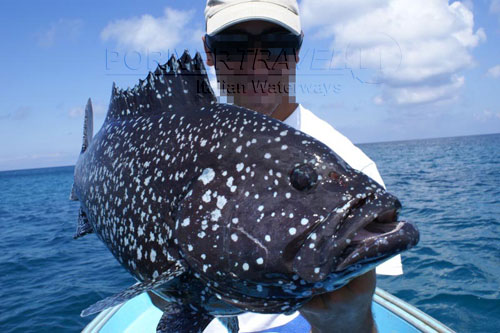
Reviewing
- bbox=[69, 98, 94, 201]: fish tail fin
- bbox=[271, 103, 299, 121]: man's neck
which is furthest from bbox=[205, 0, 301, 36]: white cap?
bbox=[69, 98, 94, 201]: fish tail fin

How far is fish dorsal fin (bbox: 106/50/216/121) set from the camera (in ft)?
8.44

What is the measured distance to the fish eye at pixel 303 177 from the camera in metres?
1.89

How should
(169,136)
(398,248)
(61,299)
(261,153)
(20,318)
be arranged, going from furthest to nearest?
(61,299) → (20,318) → (169,136) → (261,153) → (398,248)

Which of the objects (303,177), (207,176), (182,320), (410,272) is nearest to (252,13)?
(207,176)

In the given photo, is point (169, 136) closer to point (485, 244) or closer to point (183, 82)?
point (183, 82)

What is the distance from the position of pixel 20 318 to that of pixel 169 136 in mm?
9728

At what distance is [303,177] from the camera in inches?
75.1

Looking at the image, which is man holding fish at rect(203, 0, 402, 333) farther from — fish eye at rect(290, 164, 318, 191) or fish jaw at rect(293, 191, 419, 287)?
fish eye at rect(290, 164, 318, 191)

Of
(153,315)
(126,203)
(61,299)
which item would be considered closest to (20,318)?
(61,299)

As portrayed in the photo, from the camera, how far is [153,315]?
190 inches

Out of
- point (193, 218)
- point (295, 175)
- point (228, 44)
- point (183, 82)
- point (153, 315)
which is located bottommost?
point (153, 315)

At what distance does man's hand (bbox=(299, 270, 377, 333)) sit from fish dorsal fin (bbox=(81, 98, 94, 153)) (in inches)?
139

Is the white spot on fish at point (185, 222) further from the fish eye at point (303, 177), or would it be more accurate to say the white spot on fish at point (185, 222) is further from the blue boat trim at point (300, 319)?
the blue boat trim at point (300, 319)

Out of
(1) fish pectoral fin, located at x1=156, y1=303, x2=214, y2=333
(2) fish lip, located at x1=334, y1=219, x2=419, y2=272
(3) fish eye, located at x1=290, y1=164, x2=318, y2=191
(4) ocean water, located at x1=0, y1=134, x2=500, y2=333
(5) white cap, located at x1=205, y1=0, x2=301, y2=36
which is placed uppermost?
(5) white cap, located at x1=205, y1=0, x2=301, y2=36
